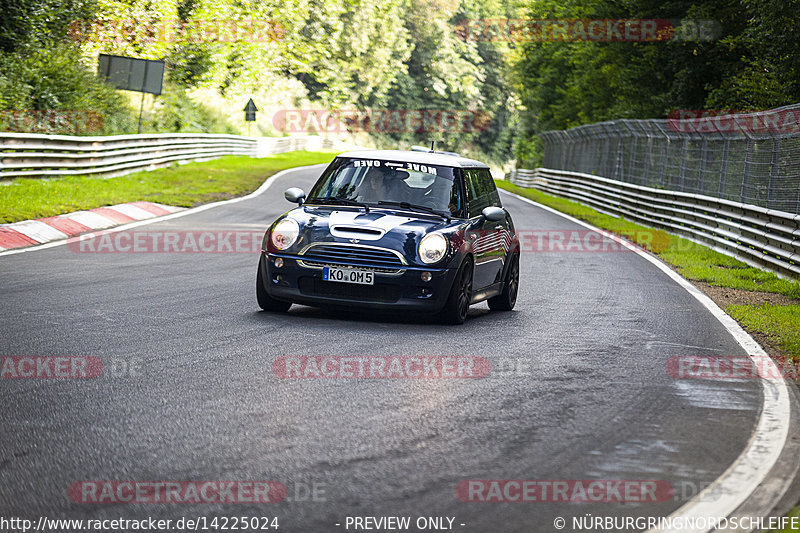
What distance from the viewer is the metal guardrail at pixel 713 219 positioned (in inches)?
586

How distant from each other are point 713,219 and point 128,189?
1208 centimetres

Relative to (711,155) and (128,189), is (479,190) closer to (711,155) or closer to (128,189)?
(711,155)

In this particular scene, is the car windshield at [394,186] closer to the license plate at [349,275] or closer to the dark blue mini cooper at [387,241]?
the dark blue mini cooper at [387,241]

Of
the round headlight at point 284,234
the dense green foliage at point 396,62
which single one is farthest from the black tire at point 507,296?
the dense green foliage at point 396,62

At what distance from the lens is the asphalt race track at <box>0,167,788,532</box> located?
4.58 meters

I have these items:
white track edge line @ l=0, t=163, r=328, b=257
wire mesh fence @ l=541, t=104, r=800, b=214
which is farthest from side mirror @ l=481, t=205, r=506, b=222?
wire mesh fence @ l=541, t=104, r=800, b=214

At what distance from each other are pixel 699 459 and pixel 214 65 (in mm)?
50179

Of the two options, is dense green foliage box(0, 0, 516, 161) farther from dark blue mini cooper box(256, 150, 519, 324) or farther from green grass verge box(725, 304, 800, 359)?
green grass verge box(725, 304, 800, 359)

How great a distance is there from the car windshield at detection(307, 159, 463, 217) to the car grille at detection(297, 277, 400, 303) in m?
1.16

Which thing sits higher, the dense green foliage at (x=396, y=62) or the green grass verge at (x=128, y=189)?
the dense green foliage at (x=396, y=62)

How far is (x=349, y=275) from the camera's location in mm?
9227

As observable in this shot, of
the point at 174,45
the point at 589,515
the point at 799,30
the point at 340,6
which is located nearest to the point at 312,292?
the point at 589,515

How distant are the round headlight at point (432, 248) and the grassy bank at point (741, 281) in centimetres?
286

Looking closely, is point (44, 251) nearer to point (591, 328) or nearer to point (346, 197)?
point (346, 197)
